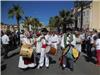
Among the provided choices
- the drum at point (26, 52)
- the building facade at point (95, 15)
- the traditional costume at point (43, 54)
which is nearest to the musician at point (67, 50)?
the traditional costume at point (43, 54)

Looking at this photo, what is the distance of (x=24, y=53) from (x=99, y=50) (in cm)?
322

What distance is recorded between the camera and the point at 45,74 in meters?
10.9

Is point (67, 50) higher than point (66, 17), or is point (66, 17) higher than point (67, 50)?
point (66, 17)

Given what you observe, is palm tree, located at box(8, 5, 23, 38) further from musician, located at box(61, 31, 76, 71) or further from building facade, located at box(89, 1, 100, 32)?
musician, located at box(61, 31, 76, 71)

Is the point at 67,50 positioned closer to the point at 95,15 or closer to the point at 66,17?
the point at 95,15

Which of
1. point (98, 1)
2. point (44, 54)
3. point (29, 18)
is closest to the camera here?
point (44, 54)

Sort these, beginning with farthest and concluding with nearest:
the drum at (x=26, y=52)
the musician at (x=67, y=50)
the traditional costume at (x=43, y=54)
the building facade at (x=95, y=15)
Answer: the building facade at (x=95, y=15)
the traditional costume at (x=43, y=54)
the musician at (x=67, y=50)
the drum at (x=26, y=52)

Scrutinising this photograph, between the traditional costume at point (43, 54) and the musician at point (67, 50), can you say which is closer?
the musician at point (67, 50)

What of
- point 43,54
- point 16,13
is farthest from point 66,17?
point 43,54

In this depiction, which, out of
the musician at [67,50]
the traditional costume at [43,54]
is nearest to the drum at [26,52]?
the traditional costume at [43,54]

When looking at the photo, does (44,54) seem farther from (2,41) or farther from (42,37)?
(2,41)

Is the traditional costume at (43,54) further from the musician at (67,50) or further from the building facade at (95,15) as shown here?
the building facade at (95,15)

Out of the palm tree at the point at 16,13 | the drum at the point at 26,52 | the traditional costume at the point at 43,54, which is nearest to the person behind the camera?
the drum at the point at 26,52

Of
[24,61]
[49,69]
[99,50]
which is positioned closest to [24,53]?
[24,61]
